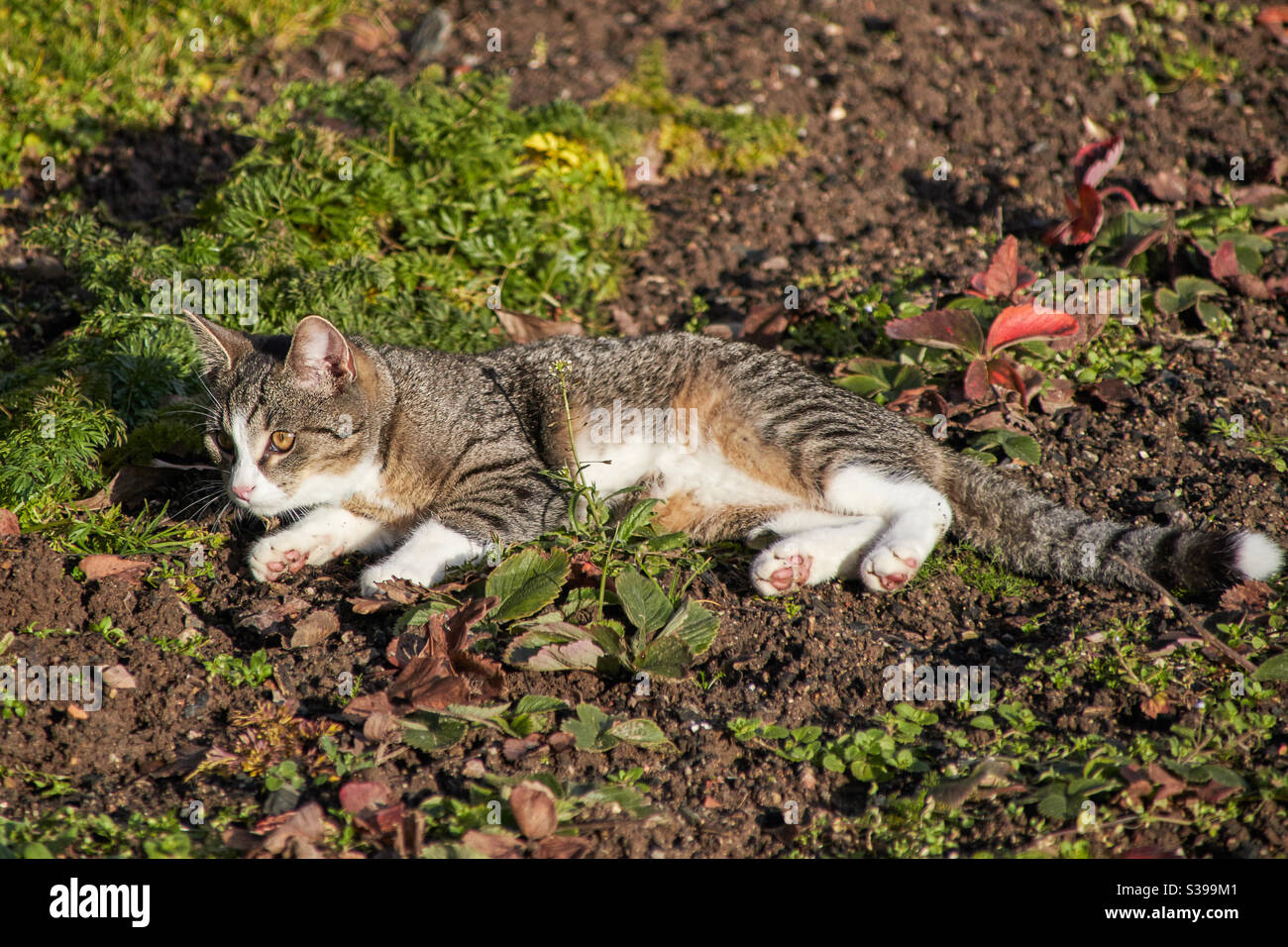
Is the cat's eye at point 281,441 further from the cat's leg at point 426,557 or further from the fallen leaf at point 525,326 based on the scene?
the fallen leaf at point 525,326

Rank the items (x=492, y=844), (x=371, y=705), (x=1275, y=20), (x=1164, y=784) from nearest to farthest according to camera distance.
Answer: (x=492, y=844) → (x=1164, y=784) → (x=371, y=705) → (x=1275, y=20)

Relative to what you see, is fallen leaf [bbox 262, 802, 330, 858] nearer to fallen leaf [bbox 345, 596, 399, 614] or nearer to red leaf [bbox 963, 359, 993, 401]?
fallen leaf [bbox 345, 596, 399, 614]

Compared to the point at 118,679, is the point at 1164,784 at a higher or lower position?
lower

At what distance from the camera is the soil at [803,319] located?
333cm

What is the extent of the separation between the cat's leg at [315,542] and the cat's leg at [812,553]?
5.69 ft

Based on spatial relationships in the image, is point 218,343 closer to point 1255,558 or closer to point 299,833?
point 299,833

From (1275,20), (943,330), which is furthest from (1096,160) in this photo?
(1275,20)

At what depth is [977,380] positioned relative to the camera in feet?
16.0

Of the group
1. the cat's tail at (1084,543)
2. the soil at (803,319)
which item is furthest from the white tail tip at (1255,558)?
the soil at (803,319)

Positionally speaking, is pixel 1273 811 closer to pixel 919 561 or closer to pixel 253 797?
pixel 919 561

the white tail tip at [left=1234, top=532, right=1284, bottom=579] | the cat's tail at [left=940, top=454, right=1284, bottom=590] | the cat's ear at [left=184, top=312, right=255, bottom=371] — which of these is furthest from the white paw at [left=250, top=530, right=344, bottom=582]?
the white tail tip at [left=1234, top=532, right=1284, bottom=579]

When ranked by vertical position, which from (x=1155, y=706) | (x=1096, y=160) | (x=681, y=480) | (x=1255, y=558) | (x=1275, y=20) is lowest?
(x=1155, y=706)

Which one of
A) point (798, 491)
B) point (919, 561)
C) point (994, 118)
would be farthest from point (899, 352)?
point (994, 118)

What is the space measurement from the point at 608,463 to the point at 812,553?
38.6 inches
